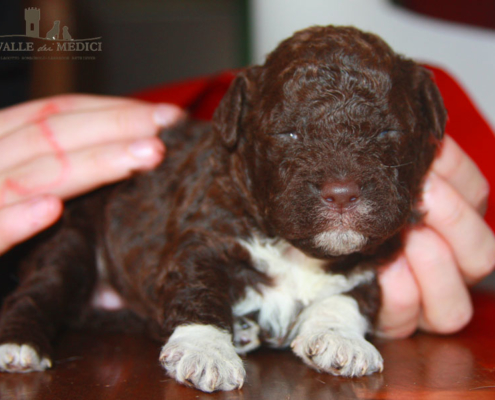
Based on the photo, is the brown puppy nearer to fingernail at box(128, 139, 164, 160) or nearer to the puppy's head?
the puppy's head

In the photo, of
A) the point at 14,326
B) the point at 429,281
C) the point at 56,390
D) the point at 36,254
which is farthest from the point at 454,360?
the point at 36,254

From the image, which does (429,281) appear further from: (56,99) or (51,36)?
(51,36)

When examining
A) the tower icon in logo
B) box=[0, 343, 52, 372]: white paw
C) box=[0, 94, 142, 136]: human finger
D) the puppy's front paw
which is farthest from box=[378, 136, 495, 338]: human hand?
the tower icon in logo

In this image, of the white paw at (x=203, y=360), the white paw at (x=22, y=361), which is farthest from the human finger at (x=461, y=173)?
the white paw at (x=22, y=361)

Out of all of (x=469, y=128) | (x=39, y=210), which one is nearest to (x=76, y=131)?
(x=39, y=210)

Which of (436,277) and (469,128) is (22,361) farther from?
(469,128)

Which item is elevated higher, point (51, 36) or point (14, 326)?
point (51, 36)
